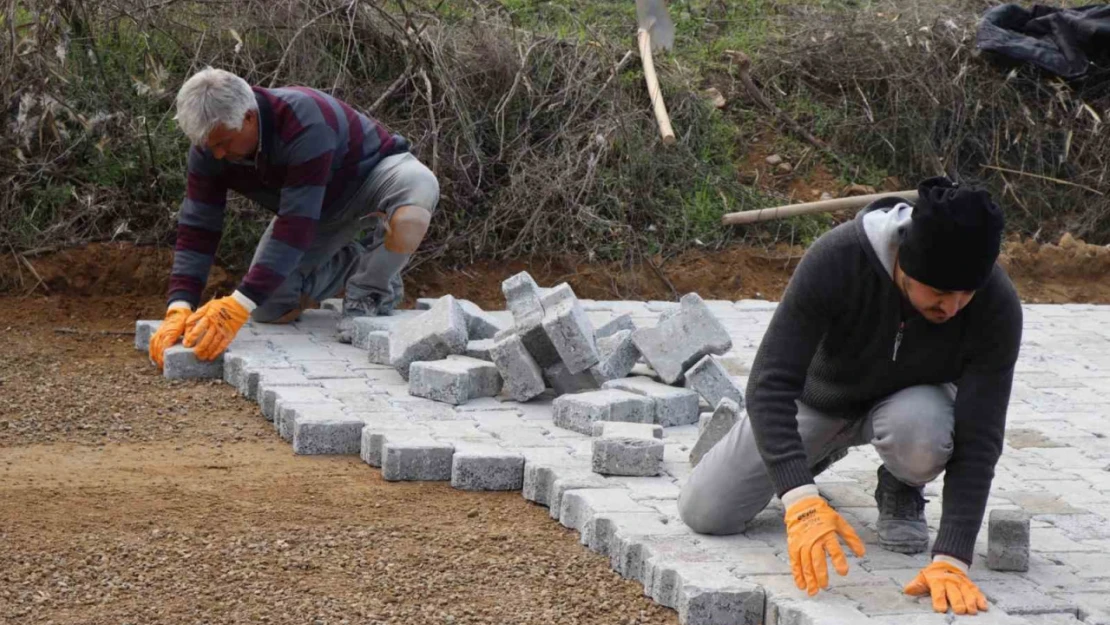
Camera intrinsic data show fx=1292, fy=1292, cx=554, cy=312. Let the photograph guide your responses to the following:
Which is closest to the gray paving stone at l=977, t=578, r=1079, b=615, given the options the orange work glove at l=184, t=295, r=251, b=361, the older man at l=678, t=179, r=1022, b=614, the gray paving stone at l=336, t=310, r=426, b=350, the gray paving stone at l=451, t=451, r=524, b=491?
the older man at l=678, t=179, r=1022, b=614

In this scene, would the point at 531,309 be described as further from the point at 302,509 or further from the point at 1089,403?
the point at 1089,403

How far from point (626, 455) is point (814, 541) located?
1.30 m

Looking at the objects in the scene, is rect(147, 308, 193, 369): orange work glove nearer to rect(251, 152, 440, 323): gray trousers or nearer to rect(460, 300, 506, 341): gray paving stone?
rect(251, 152, 440, 323): gray trousers

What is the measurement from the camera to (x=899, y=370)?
12.9 feet

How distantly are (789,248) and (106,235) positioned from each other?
15.1 feet

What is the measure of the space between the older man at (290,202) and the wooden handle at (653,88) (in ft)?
Answer: 8.51

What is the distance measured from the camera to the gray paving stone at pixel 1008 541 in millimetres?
3926

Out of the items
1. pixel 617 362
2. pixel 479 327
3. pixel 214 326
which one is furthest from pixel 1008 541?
pixel 214 326

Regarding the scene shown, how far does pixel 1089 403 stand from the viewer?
623cm

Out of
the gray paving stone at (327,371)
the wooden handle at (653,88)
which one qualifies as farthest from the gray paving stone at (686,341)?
the wooden handle at (653,88)

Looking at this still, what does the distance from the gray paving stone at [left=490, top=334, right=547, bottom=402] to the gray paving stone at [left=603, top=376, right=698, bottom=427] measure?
1.04 feet

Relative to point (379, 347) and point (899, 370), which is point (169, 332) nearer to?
point (379, 347)

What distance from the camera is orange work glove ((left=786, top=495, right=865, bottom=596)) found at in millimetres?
3627

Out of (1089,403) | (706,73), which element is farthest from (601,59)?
(1089,403)
